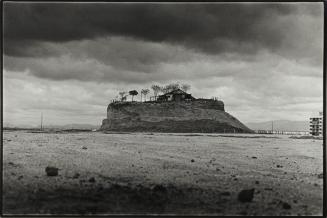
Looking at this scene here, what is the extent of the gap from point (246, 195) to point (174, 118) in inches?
1226

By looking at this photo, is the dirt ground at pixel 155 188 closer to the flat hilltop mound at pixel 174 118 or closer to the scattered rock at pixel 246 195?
the scattered rock at pixel 246 195

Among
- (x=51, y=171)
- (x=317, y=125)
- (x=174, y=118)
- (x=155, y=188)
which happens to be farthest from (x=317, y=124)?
(x=174, y=118)

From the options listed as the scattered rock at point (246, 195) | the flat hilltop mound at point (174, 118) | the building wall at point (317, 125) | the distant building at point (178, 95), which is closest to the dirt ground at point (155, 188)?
the scattered rock at point (246, 195)

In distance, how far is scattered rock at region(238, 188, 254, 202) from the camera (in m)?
4.73

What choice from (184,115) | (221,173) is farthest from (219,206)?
(184,115)

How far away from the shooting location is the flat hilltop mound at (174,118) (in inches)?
1313

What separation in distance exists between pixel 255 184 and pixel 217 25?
8.84 ft

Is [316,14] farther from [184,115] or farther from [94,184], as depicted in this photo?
[184,115]

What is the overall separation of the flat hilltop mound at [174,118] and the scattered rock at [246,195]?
89.1 ft

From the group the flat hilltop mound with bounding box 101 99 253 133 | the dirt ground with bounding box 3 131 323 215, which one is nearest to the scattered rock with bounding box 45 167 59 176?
the dirt ground with bounding box 3 131 323 215

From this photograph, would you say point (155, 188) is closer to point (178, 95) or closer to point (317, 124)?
point (317, 124)

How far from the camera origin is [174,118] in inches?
1412

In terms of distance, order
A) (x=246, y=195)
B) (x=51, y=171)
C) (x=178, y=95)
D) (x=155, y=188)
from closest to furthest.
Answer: (x=246, y=195) < (x=155, y=188) < (x=51, y=171) < (x=178, y=95)

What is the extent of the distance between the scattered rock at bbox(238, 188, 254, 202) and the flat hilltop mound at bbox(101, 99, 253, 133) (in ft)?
89.1
